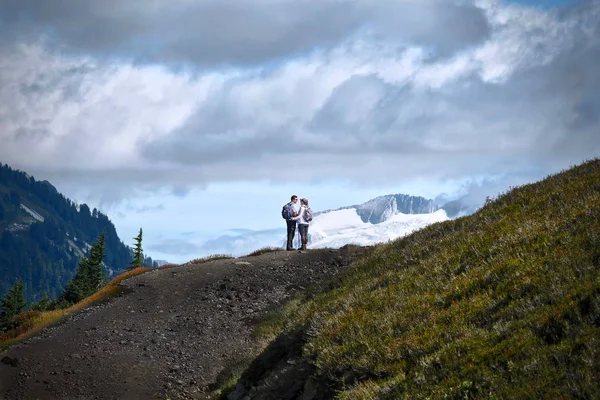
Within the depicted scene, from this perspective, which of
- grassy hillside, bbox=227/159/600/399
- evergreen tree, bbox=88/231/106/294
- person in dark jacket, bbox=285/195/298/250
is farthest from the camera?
evergreen tree, bbox=88/231/106/294

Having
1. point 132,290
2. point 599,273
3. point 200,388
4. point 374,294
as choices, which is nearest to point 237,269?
point 132,290

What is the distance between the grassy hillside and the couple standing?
1686 cm

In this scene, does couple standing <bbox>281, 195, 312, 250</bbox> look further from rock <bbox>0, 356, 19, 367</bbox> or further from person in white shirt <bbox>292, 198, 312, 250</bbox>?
rock <bbox>0, 356, 19, 367</bbox>

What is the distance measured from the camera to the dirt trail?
77.5 ft

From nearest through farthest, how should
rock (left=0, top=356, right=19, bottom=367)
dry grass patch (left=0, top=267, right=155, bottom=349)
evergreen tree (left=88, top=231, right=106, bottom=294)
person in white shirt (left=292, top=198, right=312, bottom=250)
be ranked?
1. rock (left=0, top=356, right=19, bottom=367)
2. dry grass patch (left=0, top=267, right=155, bottom=349)
3. person in white shirt (left=292, top=198, right=312, bottom=250)
4. evergreen tree (left=88, top=231, right=106, bottom=294)

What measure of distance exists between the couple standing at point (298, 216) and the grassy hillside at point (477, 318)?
16860 mm

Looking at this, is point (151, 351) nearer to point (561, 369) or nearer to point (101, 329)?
point (101, 329)

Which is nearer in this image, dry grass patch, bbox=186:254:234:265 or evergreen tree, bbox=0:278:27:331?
dry grass patch, bbox=186:254:234:265

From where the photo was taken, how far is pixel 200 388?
2402 centimetres

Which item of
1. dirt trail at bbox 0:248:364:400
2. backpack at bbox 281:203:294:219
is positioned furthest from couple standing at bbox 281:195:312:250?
dirt trail at bbox 0:248:364:400

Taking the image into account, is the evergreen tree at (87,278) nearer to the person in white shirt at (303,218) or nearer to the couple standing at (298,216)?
the couple standing at (298,216)

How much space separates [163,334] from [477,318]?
19259 mm

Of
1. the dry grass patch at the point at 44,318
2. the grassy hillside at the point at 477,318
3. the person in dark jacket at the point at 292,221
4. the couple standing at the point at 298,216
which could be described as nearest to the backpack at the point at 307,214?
the couple standing at the point at 298,216

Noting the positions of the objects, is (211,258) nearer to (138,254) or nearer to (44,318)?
(44,318)
